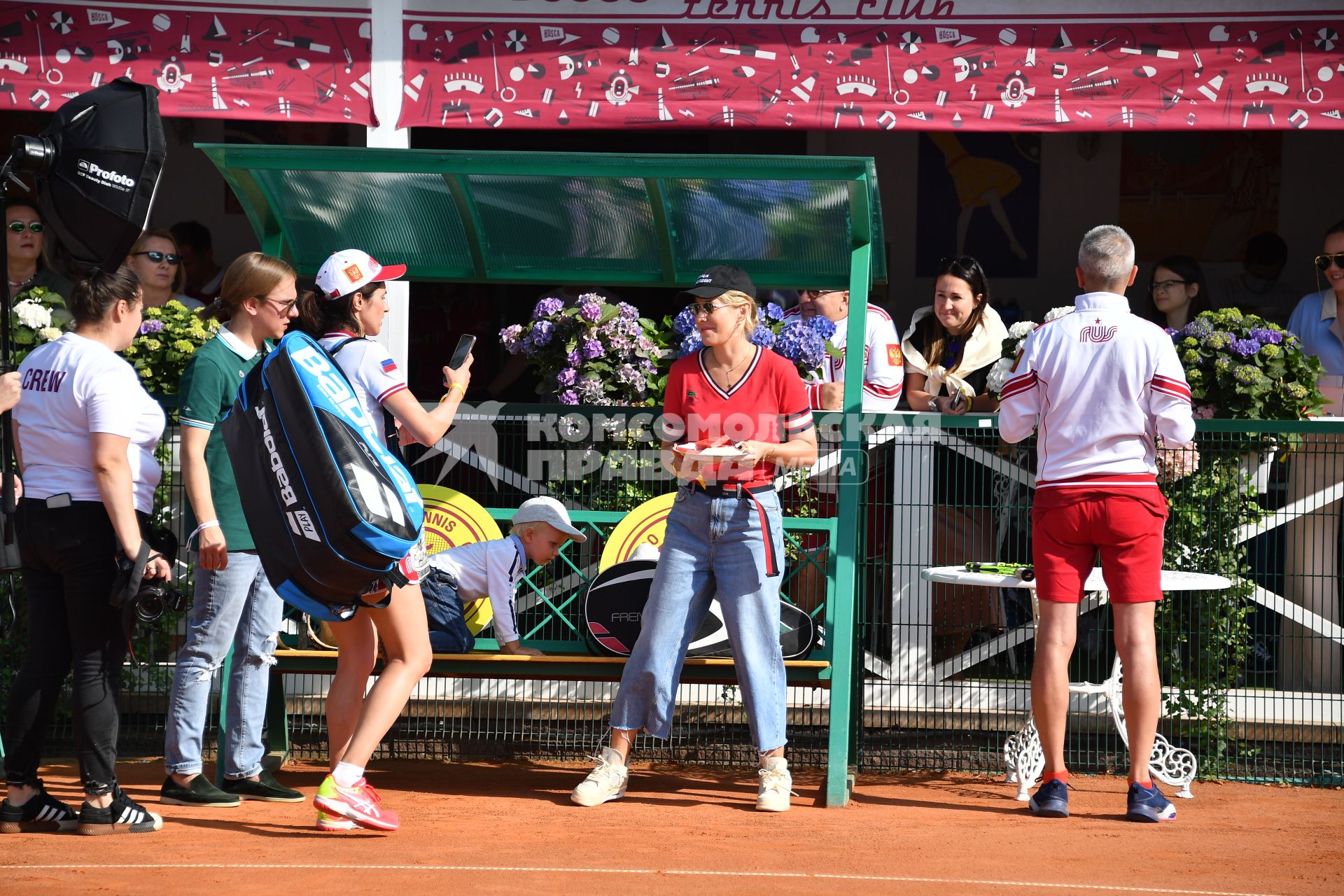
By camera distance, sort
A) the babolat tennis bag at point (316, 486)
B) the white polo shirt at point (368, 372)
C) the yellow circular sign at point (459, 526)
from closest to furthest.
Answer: the babolat tennis bag at point (316, 486), the white polo shirt at point (368, 372), the yellow circular sign at point (459, 526)

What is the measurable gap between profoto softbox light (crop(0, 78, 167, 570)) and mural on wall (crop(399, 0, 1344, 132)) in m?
2.58

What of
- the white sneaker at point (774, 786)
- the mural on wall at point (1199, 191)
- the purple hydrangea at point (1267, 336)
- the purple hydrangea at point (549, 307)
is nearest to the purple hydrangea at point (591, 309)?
the purple hydrangea at point (549, 307)

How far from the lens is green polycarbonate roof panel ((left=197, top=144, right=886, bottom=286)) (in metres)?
5.66

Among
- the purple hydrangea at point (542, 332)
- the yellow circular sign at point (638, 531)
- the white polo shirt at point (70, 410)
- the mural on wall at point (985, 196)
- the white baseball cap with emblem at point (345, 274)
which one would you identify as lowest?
the yellow circular sign at point (638, 531)

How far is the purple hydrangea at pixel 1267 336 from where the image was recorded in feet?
21.1

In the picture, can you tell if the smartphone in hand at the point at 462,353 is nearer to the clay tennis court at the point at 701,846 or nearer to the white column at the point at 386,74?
the clay tennis court at the point at 701,846

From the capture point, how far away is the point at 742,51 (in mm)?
8031

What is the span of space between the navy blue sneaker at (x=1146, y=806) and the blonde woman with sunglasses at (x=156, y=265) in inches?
203

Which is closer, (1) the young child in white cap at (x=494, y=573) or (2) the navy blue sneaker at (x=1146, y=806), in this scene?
(2) the navy blue sneaker at (x=1146, y=806)

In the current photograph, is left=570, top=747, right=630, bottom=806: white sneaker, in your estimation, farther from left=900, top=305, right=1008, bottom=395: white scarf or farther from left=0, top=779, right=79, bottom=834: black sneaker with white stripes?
left=900, top=305, right=1008, bottom=395: white scarf

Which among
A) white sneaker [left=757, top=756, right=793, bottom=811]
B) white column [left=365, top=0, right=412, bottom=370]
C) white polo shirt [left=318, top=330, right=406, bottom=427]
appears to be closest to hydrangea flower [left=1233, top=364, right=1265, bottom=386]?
white sneaker [left=757, top=756, right=793, bottom=811]

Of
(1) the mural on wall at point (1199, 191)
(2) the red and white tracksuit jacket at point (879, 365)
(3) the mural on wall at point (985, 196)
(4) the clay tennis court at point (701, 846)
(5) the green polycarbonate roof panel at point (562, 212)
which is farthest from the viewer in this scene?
(3) the mural on wall at point (985, 196)

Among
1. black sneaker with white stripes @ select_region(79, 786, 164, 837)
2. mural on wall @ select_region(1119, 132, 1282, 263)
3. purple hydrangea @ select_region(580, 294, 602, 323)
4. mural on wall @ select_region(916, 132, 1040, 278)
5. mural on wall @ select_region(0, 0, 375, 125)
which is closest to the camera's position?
black sneaker with white stripes @ select_region(79, 786, 164, 837)

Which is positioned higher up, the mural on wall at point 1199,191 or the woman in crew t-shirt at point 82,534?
the mural on wall at point 1199,191
